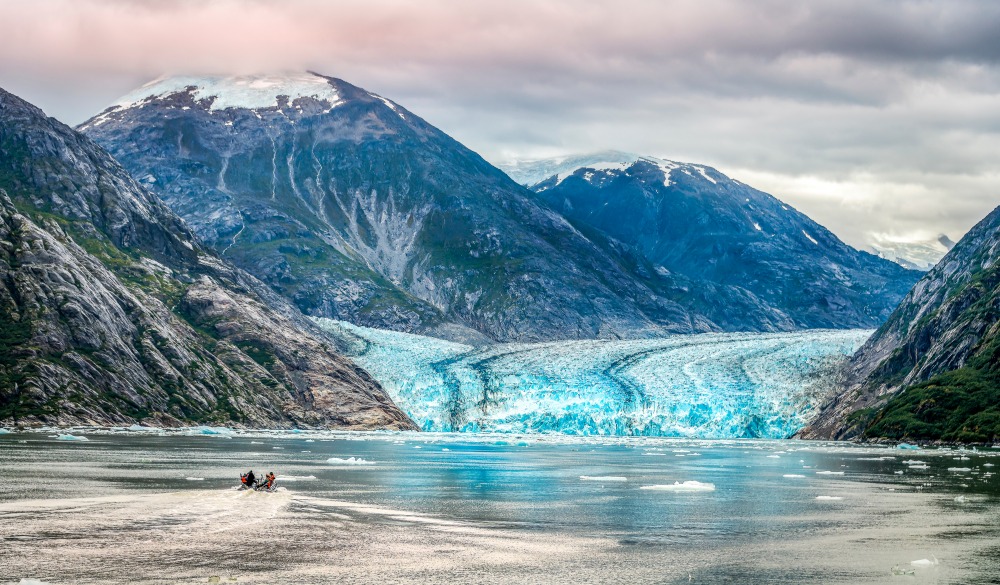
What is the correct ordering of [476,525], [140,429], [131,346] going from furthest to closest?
[131,346] < [140,429] < [476,525]

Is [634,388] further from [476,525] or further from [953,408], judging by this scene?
[476,525]

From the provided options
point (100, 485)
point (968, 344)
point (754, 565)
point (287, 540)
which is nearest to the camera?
point (754, 565)

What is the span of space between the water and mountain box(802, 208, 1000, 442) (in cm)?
4788

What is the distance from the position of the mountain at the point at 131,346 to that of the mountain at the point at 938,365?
75.2 metres

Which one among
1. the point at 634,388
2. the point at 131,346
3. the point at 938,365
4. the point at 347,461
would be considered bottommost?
the point at 347,461

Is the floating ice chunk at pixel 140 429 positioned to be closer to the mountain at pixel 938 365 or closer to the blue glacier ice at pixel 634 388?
the blue glacier ice at pixel 634 388

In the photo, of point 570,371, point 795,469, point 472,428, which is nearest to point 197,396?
point 472,428

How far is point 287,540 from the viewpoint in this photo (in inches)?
1331

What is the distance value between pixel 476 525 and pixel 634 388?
134081 millimetres

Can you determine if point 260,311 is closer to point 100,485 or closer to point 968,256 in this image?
point 968,256

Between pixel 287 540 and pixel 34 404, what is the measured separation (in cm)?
9330

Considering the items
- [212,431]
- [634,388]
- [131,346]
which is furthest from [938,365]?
[131,346]

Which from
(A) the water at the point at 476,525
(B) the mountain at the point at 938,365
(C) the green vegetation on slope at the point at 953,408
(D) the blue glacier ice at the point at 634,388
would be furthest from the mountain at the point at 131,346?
(C) the green vegetation on slope at the point at 953,408

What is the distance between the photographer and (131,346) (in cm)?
14288
